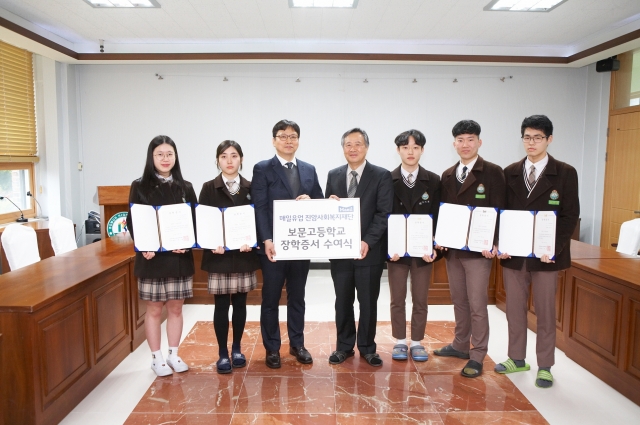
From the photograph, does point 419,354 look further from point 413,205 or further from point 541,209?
point 541,209

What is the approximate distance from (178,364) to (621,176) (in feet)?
18.9

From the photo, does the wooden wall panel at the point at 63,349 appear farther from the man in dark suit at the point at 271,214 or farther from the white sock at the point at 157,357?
the man in dark suit at the point at 271,214

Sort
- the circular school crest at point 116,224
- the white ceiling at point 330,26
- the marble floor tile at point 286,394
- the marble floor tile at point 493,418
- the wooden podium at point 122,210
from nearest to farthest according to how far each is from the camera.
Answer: the marble floor tile at point 493,418 → the marble floor tile at point 286,394 → the white ceiling at point 330,26 → the wooden podium at point 122,210 → the circular school crest at point 116,224

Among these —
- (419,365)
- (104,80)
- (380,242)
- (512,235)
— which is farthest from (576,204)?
(104,80)

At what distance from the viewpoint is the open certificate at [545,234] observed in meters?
2.77

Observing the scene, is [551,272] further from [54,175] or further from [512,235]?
[54,175]

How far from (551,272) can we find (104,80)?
6.03 m

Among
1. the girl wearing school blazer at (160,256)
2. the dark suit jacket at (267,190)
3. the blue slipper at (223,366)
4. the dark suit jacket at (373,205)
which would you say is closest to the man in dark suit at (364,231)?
the dark suit jacket at (373,205)

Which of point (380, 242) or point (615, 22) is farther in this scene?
point (615, 22)

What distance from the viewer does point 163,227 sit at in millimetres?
2789

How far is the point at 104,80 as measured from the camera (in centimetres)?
628

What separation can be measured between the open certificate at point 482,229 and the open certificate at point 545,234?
249 millimetres

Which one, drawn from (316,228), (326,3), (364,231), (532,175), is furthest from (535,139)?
(326,3)

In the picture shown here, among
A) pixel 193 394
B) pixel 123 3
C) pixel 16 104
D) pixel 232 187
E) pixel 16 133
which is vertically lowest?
pixel 193 394
